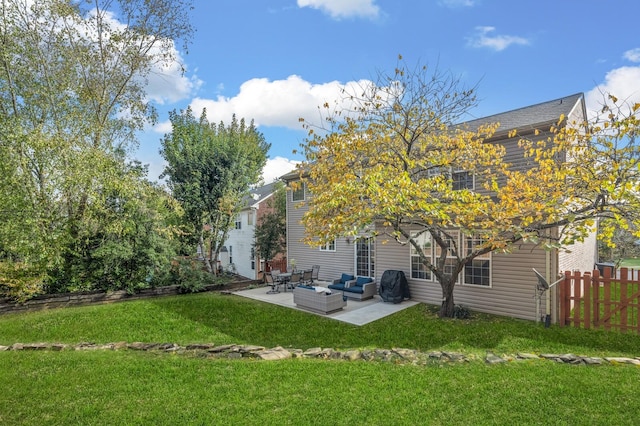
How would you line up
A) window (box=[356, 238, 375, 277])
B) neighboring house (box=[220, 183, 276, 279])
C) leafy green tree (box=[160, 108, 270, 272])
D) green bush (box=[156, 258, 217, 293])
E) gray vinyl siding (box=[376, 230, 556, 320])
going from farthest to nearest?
neighboring house (box=[220, 183, 276, 279])
leafy green tree (box=[160, 108, 270, 272])
green bush (box=[156, 258, 217, 293])
window (box=[356, 238, 375, 277])
gray vinyl siding (box=[376, 230, 556, 320])

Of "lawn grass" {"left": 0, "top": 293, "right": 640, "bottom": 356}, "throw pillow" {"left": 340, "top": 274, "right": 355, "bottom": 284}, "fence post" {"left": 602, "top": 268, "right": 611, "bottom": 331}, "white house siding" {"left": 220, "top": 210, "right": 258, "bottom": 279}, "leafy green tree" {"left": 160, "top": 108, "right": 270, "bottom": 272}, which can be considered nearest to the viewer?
"lawn grass" {"left": 0, "top": 293, "right": 640, "bottom": 356}

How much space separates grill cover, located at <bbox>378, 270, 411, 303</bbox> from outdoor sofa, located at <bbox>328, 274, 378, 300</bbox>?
565 mm

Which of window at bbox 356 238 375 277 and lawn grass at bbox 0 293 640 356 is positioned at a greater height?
window at bbox 356 238 375 277

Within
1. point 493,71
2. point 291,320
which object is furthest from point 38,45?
point 493,71

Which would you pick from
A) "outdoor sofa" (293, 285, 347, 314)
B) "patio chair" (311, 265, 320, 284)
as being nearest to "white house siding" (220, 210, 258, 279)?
"patio chair" (311, 265, 320, 284)

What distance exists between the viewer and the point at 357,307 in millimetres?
10742

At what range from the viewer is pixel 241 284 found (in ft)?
51.0

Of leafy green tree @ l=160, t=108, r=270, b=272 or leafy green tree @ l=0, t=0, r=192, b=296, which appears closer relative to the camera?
leafy green tree @ l=0, t=0, r=192, b=296

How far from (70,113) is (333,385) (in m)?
13.4

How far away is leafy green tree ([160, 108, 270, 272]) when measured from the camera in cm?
1573

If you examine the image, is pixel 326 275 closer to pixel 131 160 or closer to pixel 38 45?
pixel 131 160

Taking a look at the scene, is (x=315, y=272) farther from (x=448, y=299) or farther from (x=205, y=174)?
(x=205, y=174)

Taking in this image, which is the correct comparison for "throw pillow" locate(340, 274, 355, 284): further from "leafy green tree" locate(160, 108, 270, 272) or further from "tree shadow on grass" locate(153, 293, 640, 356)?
"leafy green tree" locate(160, 108, 270, 272)

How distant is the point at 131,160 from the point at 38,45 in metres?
5.06
